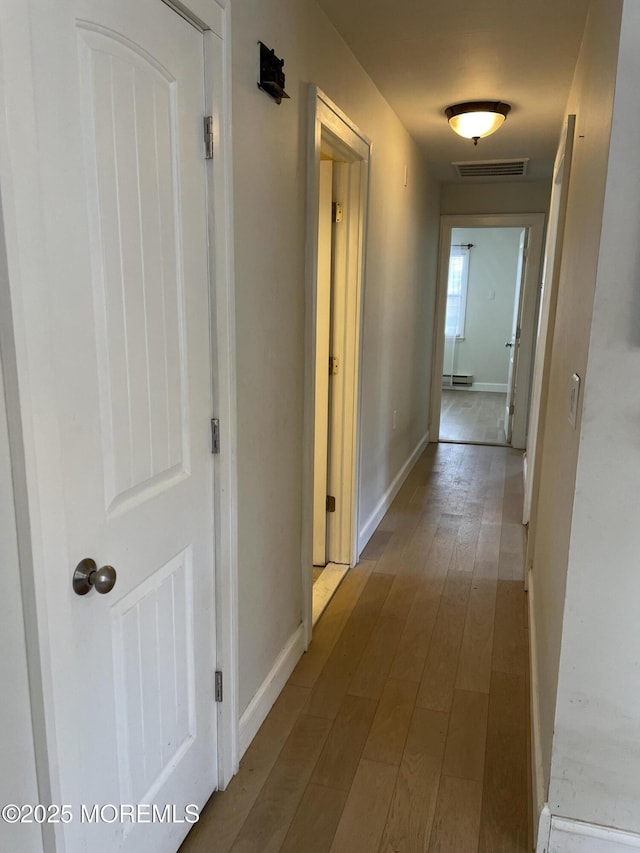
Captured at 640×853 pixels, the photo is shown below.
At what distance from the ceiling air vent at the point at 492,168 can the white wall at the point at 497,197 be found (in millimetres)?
305

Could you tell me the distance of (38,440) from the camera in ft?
3.15

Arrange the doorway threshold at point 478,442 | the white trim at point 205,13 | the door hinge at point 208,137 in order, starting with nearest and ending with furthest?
1. the white trim at point 205,13
2. the door hinge at point 208,137
3. the doorway threshold at point 478,442

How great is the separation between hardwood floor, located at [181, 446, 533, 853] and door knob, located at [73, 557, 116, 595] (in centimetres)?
90

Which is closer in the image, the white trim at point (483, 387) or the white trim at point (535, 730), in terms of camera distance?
the white trim at point (535, 730)

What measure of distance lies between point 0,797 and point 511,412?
5.65m

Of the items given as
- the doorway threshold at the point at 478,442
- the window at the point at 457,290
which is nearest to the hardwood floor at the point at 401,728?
the doorway threshold at the point at 478,442

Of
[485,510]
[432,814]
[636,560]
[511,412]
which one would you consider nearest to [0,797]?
[432,814]

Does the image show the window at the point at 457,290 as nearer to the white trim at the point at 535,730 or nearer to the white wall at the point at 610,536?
the white trim at the point at 535,730

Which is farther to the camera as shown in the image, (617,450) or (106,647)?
(617,450)

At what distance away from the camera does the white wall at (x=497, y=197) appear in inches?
212

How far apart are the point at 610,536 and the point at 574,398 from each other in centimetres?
37

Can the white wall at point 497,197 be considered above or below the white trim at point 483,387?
above

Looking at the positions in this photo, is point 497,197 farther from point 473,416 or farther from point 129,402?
point 129,402

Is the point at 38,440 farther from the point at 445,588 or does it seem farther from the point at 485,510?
the point at 485,510
